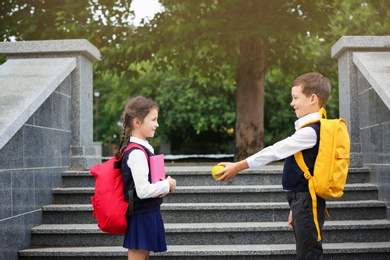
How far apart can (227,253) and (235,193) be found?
1.08 m

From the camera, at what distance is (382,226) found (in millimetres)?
6184

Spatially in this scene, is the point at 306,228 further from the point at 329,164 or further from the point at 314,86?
the point at 314,86

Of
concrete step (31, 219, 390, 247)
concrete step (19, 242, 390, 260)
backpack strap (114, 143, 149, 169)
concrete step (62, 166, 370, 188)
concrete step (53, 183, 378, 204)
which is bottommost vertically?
concrete step (19, 242, 390, 260)

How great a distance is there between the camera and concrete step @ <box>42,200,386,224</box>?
6516 mm

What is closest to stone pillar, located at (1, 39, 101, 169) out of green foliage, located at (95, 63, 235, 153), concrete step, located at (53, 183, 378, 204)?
concrete step, located at (53, 183, 378, 204)

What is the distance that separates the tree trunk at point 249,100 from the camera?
12.6 metres

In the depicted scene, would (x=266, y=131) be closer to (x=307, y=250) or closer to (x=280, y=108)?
(x=280, y=108)

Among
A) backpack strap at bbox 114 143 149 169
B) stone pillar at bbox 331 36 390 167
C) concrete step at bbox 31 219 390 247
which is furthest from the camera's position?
stone pillar at bbox 331 36 390 167

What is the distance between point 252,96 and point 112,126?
Result: 40.6 metres

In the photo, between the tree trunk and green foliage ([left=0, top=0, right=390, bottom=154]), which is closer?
green foliage ([left=0, top=0, right=390, bottom=154])

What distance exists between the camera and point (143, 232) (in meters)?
4.18

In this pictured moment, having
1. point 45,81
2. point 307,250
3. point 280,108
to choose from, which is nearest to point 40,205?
point 45,81

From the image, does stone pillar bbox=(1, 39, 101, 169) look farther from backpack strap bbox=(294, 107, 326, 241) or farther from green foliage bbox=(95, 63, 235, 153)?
green foliage bbox=(95, 63, 235, 153)

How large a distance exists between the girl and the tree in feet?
22.1
